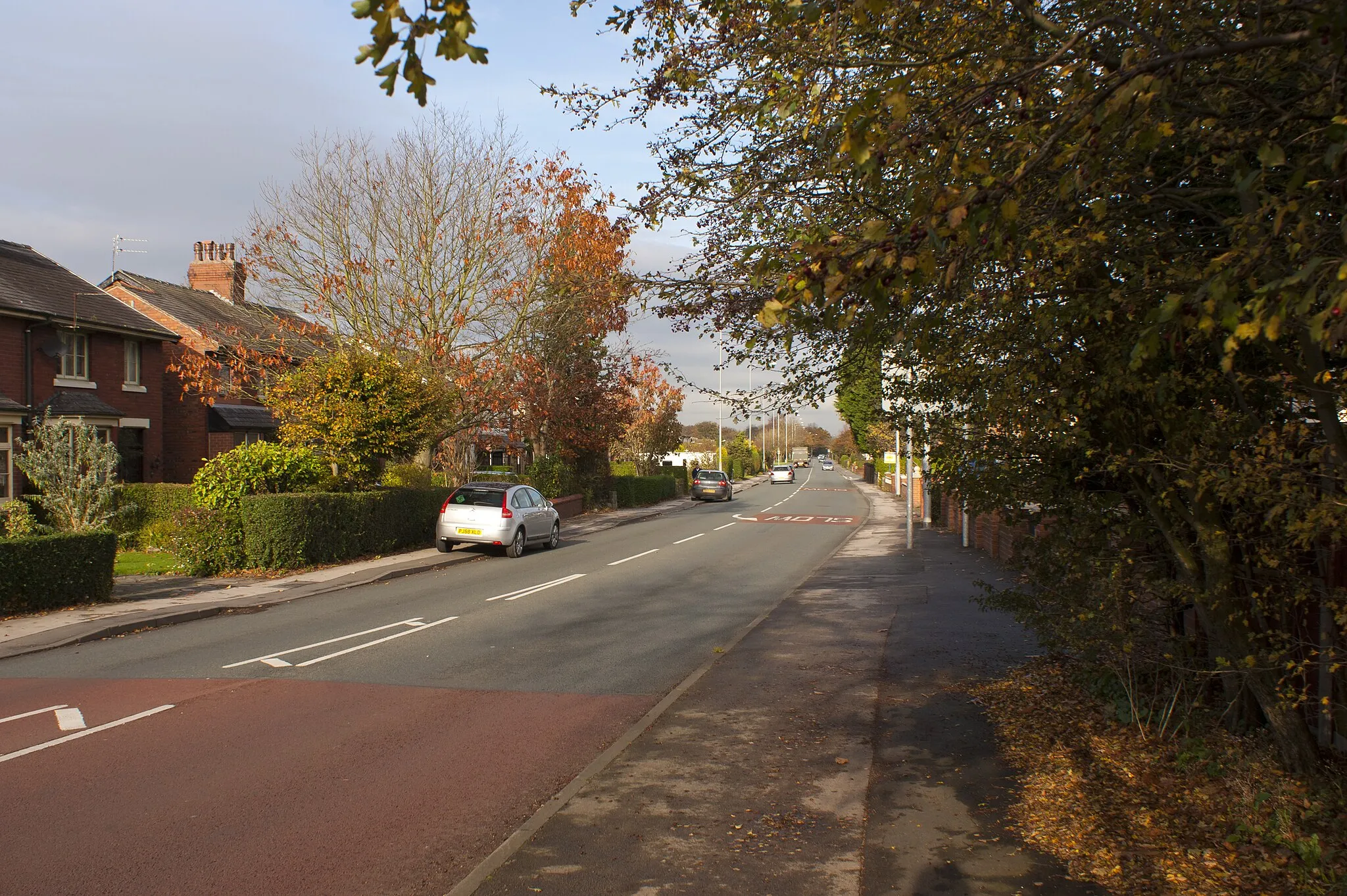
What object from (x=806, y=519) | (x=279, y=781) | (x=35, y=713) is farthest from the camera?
(x=806, y=519)

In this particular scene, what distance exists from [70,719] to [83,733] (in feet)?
1.80

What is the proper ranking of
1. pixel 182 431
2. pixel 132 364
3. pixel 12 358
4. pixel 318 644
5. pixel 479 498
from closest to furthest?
pixel 318 644 < pixel 479 498 < pixel 12 358 < pixel 132 364 < pixel 182 431

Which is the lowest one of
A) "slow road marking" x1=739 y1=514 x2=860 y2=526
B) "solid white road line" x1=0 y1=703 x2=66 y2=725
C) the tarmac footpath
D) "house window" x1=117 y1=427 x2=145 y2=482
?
the tarmac footpath

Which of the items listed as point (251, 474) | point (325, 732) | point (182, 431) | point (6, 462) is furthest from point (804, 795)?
point (182, 431)

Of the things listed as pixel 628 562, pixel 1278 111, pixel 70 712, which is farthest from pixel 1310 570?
pixel 628 562

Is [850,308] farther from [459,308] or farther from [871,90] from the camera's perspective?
[459,308]

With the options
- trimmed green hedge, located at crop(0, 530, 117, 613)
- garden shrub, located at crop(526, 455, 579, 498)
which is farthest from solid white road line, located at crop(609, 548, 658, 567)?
garden shrub, located at crop(526, 455, 579, 498)

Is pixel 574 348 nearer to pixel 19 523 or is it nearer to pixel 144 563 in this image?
pixel 144 563

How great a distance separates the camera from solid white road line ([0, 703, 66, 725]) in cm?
762

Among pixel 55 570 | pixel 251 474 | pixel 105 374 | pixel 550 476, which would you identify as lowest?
pixel 55 570

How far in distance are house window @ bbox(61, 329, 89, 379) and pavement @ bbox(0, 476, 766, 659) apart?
37.7 ft

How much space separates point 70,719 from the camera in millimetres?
7621

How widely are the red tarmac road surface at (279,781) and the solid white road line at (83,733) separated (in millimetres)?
87

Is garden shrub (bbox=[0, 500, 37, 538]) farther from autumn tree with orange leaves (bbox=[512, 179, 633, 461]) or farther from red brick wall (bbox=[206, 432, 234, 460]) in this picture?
red brick wall (bbox=[206, 432, 234, 460])
